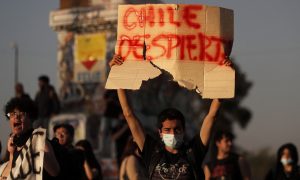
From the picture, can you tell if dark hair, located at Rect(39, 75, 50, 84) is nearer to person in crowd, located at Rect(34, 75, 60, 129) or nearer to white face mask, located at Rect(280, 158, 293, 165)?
person in crowd, located at Rect(34, 75, 60, 129)

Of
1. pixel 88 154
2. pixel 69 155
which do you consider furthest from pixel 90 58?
pixel 69 155

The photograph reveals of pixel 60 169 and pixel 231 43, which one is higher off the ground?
pixel 231 43

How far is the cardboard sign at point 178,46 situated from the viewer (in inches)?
303

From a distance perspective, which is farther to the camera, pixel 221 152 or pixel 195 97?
pixel 195 97

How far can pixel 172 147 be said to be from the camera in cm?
757

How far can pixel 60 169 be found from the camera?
285 inches

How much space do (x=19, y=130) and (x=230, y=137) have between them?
221 inches

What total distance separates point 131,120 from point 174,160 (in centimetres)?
52

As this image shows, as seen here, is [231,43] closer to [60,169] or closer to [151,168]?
[151,168]

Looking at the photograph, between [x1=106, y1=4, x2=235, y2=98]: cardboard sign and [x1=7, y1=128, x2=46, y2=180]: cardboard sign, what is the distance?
899 mm

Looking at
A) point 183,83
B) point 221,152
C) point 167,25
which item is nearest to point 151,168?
point 183,83

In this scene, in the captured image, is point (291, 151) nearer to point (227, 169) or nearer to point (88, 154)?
point (227, 169)

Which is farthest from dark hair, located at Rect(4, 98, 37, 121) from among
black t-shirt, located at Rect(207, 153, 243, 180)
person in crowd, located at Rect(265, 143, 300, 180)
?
person in crowd, located at Rect(265, 143, 300, 180)

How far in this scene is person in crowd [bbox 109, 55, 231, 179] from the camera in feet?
24.5
